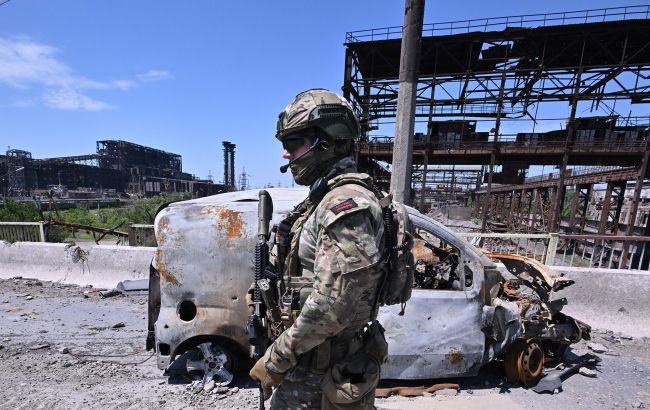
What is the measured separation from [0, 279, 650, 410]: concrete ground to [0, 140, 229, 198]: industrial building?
3493 cm

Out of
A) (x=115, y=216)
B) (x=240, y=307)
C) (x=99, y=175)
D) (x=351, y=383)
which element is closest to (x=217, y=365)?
(x=240, y=307)

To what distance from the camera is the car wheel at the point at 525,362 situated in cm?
283

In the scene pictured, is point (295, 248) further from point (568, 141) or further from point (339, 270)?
point (568, 141)

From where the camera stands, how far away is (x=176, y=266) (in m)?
2.61

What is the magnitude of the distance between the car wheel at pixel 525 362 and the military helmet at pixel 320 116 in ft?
9.23

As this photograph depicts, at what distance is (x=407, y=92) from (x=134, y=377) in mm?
4596

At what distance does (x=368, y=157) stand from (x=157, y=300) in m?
14.5

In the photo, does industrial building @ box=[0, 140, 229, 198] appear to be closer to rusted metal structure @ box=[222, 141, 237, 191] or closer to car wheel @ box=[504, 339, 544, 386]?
rusted metal structure @ box=[222, 141, 237, 191]

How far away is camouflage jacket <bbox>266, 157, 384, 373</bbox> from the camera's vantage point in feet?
3.67

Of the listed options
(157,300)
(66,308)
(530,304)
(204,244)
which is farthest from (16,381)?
(530,304)

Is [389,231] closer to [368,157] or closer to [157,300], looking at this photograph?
[157,300]

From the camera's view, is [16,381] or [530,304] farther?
[530,304]

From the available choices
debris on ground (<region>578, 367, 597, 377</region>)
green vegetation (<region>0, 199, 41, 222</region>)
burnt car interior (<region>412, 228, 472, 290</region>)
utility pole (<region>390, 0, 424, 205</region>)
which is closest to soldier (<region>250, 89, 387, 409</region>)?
burnt car interior (<region>412, 228, 472, 290</region>)

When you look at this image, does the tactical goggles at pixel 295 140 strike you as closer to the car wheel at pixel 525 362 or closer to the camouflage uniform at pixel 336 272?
the camouflage uniform at pixel 336 272
